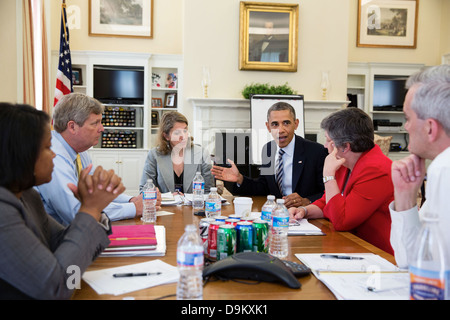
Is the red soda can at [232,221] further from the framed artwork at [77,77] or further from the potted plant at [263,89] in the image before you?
the framed artwork at [77,77]

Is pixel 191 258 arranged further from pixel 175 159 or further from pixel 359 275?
pixel 175 159

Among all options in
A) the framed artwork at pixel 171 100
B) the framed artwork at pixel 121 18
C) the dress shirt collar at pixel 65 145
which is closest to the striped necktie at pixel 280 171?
the dress shirt collar at pixel 65 145

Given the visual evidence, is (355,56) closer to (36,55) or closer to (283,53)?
(283,53)

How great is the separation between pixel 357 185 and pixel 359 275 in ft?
2.60

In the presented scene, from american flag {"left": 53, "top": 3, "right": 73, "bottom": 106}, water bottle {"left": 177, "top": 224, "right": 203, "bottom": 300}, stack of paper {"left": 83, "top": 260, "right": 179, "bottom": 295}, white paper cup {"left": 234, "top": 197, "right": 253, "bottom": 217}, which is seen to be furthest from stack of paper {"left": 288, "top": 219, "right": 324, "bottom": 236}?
american flag {"left": 53, "top": 3, "right": 73, "bottom": 106}

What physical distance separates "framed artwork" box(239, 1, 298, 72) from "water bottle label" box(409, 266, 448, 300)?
5505 millimetres

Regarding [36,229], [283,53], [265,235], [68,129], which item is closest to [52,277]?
[36,229]

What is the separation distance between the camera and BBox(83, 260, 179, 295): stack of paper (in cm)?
110

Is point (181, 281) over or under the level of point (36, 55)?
under

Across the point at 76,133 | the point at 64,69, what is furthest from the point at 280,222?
the point at 64,69

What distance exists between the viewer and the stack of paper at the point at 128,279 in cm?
110

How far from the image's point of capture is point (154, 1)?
23.1 ft

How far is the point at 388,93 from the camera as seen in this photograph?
283 inches
